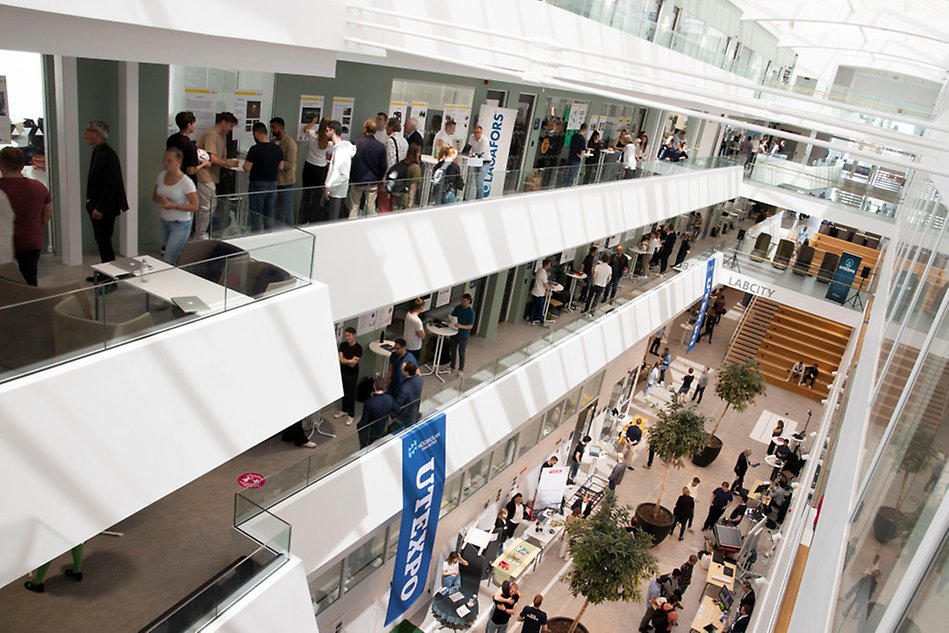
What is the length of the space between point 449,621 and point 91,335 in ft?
30.9

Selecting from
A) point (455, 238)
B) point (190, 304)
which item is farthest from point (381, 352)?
point (190, 304)

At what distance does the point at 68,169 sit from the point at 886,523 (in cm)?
819

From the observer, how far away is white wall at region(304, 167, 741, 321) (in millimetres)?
8898

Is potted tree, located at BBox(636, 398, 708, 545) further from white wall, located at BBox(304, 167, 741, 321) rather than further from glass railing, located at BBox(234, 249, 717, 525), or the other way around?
white wall, located at BBox(304, 167, 741, 321)

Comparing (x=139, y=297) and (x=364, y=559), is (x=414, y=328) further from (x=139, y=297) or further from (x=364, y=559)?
(x=139, y=297)

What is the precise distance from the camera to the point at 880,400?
5.58 m

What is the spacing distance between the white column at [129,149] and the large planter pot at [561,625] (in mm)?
9532

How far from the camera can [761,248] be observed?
80.8 feet

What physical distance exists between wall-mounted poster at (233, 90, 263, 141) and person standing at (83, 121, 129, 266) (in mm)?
2807

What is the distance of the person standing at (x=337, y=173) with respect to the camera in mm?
8367

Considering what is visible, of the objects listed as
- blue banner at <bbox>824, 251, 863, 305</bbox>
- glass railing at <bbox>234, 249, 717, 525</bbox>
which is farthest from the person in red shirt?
blue banner at <bbox>824, 251, 863, 305</bbox>

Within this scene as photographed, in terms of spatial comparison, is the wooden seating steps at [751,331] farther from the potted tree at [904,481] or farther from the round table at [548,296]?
the potted tree at [904,481]

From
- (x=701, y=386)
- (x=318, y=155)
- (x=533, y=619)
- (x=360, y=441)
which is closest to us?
(x=318, y=155)

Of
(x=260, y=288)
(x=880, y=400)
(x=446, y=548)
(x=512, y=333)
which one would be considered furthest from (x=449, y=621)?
(x=880, y=400)
